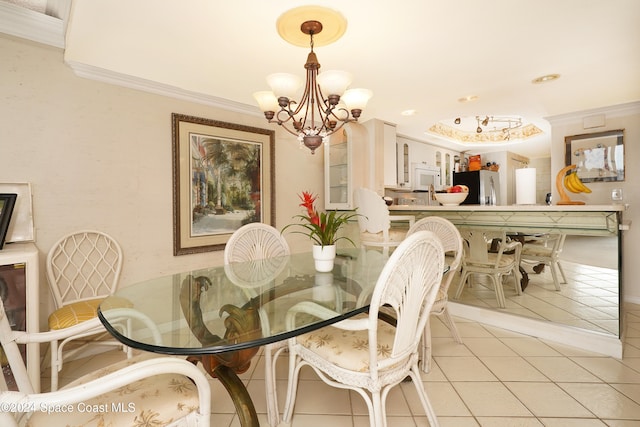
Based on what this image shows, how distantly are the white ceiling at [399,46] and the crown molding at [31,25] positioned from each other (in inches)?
4.1

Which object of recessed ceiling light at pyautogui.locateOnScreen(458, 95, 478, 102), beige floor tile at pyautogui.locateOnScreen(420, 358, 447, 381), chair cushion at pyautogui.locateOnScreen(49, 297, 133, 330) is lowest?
beige floor tile at pyautogui.locateOnScreen(420, 358, 447, 381)

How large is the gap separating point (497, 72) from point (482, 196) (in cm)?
378

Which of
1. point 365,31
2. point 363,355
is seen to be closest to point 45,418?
point 363,355

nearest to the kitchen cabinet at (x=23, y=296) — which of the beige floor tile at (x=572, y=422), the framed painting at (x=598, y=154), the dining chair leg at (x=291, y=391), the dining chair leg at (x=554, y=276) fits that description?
the dining chair leg at (x=291, y=391)

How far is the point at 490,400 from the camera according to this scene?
5.36 ft

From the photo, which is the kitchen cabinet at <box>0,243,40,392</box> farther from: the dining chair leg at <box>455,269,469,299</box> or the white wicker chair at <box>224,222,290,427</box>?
the dining chair leg at <box>455,269,469,299</box>

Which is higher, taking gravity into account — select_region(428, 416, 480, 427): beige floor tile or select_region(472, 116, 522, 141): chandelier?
select_region(472, 116, 522, 141): chandelier

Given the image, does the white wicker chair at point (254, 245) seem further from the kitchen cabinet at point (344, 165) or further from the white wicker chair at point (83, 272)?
the kitchen cabinet at point (344, 165)

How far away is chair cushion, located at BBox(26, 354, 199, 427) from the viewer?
2.81ft

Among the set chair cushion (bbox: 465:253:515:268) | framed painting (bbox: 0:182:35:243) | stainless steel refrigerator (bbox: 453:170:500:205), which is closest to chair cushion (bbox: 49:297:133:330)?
framed painting (bbox: 0:182:35:243)

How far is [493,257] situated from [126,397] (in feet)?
9.40

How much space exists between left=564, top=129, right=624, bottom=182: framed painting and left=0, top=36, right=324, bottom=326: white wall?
4067 mm

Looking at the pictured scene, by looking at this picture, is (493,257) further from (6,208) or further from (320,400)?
(6,208)

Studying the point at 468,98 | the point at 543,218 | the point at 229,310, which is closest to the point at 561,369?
the point at 543,218
